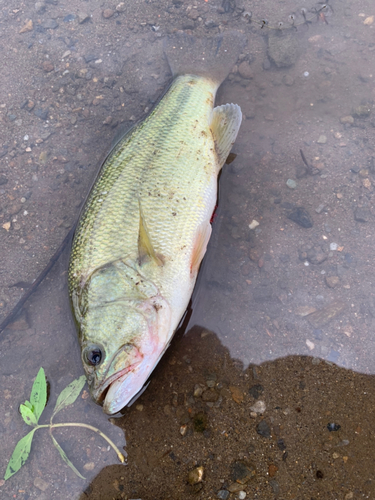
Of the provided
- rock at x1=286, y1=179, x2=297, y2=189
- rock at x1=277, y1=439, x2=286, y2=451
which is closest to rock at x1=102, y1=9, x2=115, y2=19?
rock at x1=286, y1=179, x2=297, y2=189

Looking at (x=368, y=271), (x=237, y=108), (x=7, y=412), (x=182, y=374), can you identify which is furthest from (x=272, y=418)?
(x=237, y=108)

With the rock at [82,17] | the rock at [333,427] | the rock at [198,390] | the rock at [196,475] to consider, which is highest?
the rock at [82,17]

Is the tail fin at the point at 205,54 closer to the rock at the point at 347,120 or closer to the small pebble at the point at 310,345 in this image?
the rock at the point at 347,120

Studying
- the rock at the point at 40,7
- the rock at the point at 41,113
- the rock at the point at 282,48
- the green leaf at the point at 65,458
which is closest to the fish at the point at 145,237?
the green leaf at the point at 65,458

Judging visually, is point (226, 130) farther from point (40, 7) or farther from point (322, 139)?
point (40, 7)

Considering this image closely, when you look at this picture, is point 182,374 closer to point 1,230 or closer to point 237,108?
point 1,230

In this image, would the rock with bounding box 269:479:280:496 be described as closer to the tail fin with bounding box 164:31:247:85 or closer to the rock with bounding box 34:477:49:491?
the rock with bounding box 34:477:49:491

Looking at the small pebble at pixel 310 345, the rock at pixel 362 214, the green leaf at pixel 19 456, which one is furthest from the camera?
the rock at pixel 362 214
